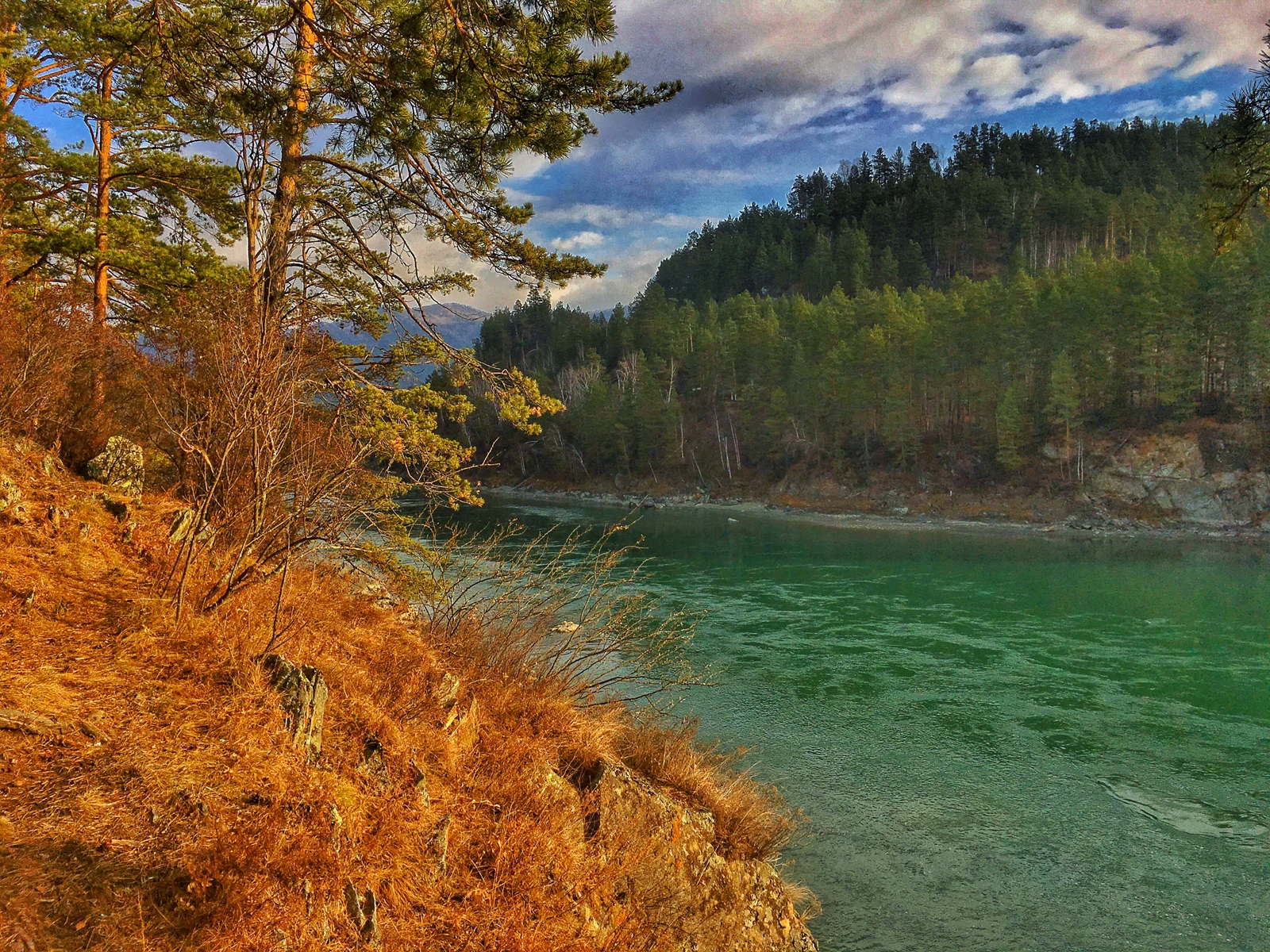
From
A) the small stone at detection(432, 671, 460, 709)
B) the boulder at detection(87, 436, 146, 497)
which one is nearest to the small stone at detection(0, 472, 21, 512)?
the boulder at detection(87, 436, 146, 497)

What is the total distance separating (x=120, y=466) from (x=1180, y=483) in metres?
48.1

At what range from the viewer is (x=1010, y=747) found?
11.3 meters

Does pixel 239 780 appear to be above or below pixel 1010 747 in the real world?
above

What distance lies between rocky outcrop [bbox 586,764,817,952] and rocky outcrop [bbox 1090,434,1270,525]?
141 feet

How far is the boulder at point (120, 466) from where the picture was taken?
21.6ft

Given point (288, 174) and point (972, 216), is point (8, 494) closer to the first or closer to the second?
point (288, 174)

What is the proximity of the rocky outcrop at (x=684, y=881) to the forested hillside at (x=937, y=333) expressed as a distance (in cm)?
693

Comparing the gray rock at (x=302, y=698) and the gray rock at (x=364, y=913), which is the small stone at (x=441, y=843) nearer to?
the gray rock at (x=364, y=913)

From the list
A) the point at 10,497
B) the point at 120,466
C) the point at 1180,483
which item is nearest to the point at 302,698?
the point at 10,497

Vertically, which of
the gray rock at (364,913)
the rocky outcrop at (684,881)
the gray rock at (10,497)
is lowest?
the rocky outcrop at (684,881)

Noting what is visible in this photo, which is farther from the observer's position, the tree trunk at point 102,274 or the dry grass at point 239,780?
the tree trunk at point 102,274

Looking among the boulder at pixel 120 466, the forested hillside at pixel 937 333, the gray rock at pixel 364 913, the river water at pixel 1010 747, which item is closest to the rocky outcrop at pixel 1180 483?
the forested hillside at pixel 937 333

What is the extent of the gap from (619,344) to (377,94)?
8050 cm

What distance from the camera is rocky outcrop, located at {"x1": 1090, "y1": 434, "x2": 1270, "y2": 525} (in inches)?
1449
